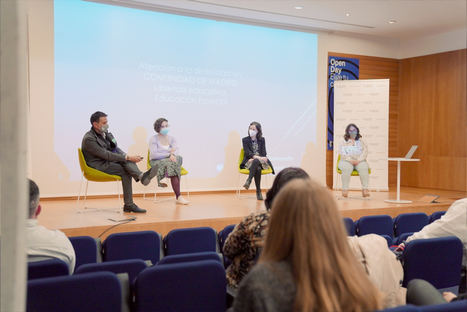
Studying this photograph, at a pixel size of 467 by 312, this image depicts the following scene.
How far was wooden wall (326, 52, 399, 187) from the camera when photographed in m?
9.59

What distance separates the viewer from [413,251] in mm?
2559

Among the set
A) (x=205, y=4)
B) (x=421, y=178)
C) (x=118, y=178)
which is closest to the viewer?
(x=118, y=178)

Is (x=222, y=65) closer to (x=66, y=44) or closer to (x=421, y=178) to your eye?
(x=66, y=44)

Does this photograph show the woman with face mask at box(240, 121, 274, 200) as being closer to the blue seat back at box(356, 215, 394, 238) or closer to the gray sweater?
the blue seat back at box(356, 215, 394, 238)

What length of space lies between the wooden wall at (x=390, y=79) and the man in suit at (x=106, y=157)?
5.03 meters

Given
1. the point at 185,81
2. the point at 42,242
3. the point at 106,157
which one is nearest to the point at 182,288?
the point at 42,242

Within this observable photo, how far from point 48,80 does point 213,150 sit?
2994 mm

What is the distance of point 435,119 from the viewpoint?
9727 millimetres

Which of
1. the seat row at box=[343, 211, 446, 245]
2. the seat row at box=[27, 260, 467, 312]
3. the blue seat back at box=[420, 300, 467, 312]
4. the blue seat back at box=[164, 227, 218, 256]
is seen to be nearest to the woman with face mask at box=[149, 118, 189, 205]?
the blue seat back at box=[164, 227, 218, 256]

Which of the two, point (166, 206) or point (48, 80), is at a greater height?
point (48, 80)

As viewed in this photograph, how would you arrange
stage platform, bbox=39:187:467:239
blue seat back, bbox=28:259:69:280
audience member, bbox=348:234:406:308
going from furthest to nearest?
stage platform, bbox=39:187:467:239 < blue seat back, bbox=28:259:69:280 < audience member, bbox=348:234:406:308

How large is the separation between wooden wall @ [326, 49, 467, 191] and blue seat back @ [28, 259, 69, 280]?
7.94 metres

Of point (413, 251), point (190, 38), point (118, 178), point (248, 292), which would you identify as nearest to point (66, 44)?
point (190, 38)

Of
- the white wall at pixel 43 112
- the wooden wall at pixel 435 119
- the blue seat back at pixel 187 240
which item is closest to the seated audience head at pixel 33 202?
the blue seat back at pixel 187 240
